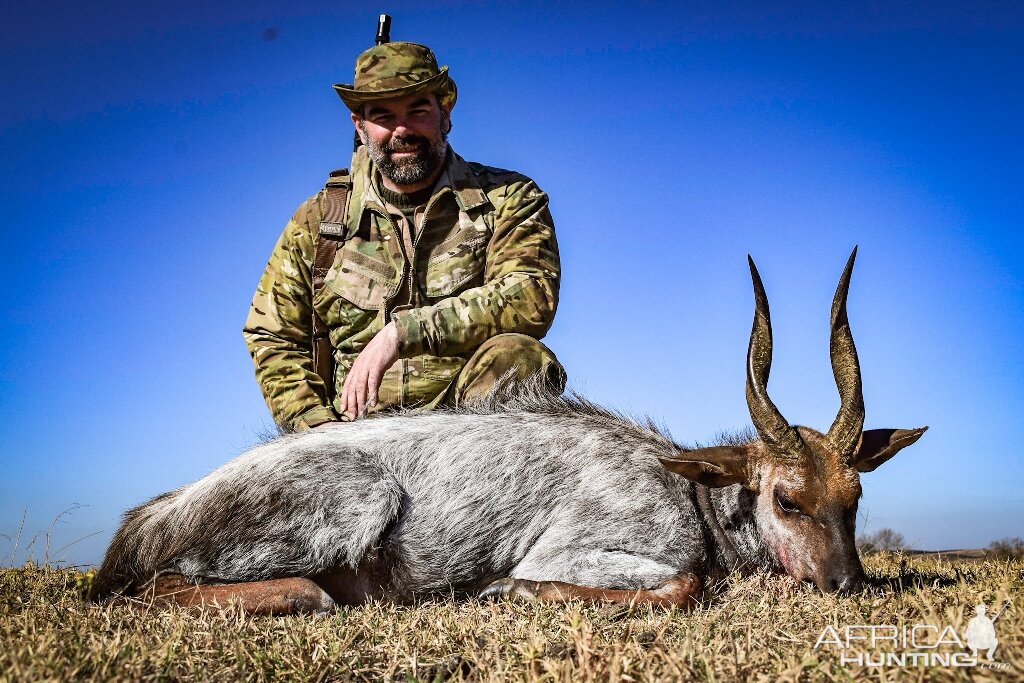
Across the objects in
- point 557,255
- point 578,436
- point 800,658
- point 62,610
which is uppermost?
point 557,255

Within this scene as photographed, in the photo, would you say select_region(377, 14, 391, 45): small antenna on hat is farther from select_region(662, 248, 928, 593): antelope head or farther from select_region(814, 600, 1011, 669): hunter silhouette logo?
select_region(814, 600, 1011, 669): hunter silhouette logo

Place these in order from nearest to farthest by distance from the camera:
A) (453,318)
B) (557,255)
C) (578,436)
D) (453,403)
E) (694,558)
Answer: (694,558) < (578,436) < (453,318) < (453,403) < (557,255)

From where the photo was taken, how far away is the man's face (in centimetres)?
653

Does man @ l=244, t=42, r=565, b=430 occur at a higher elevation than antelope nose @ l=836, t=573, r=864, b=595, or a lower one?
higher

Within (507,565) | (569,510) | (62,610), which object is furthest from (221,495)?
(569,510)

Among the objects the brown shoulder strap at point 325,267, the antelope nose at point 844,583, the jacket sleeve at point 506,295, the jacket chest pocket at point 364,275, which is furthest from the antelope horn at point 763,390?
the brown shoulder strap at point 325,267

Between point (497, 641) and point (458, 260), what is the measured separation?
3.88 m

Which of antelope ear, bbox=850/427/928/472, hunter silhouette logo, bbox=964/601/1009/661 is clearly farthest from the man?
hunter silhouette logo, bbox=964/601/1009/661

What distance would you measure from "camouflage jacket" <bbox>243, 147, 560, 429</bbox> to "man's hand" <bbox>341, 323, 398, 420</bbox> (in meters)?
0.71

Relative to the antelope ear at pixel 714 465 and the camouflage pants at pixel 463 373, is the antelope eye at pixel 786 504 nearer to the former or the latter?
the antelope ear at pixel 714 465

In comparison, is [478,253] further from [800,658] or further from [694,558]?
[800,658]

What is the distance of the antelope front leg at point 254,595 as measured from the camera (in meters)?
3.96

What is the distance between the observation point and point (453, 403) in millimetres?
6109

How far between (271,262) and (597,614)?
443 cm
